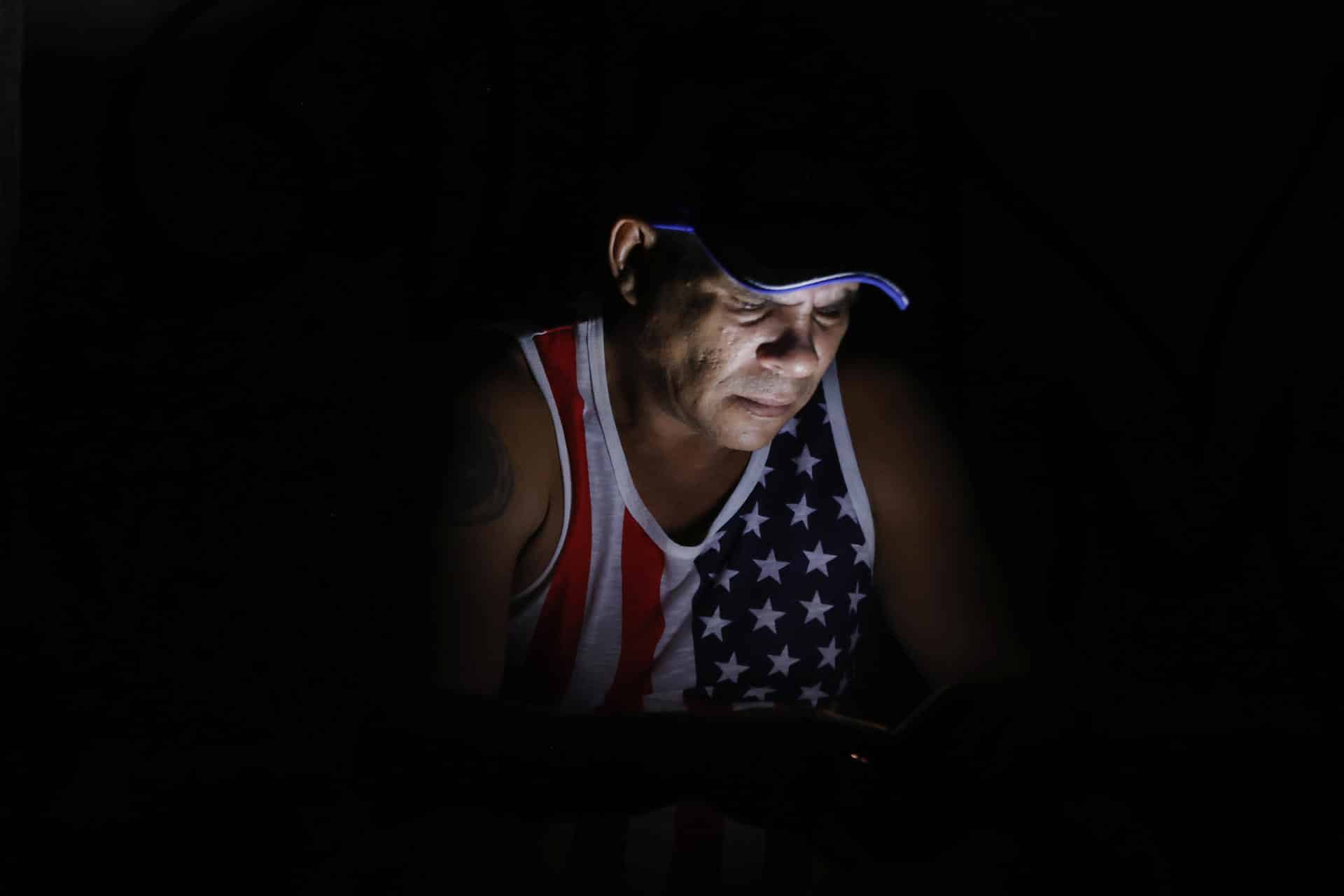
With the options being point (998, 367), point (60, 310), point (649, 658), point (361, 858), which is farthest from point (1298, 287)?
point (60, 310)

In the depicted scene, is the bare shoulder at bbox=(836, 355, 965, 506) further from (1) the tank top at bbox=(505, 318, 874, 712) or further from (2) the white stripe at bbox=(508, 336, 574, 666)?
(2) the white stripe at bbox=(508, 336, 574, 666)

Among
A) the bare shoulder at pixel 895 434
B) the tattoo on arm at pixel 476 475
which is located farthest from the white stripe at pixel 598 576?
the bare shoulder at pixel 895 434

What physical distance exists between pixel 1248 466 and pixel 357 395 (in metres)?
1.35

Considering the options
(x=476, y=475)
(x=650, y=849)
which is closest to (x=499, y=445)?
(x=476, y=475)

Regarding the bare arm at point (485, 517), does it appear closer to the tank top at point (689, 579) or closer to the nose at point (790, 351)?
the tank top at point (689, 579)

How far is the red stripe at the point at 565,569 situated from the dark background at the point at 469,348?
0.54ft

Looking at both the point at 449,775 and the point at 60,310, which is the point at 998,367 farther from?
the point at 60,310

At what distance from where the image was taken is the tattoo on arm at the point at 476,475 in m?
1.39

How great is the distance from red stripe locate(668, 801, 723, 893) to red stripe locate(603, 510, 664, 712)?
180mm

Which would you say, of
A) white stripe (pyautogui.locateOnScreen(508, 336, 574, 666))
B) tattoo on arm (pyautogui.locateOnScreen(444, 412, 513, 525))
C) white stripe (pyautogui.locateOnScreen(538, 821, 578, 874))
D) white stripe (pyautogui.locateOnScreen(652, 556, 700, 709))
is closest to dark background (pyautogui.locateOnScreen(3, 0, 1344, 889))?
tattoo on arm (pyautogui.locateOnScreen(444, 412, 513, 525))

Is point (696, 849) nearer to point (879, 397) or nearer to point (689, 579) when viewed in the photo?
point (689, 579)

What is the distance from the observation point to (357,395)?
1599 millimetres

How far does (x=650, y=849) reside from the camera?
1.37 m

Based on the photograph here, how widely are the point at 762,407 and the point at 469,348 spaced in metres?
0.38
